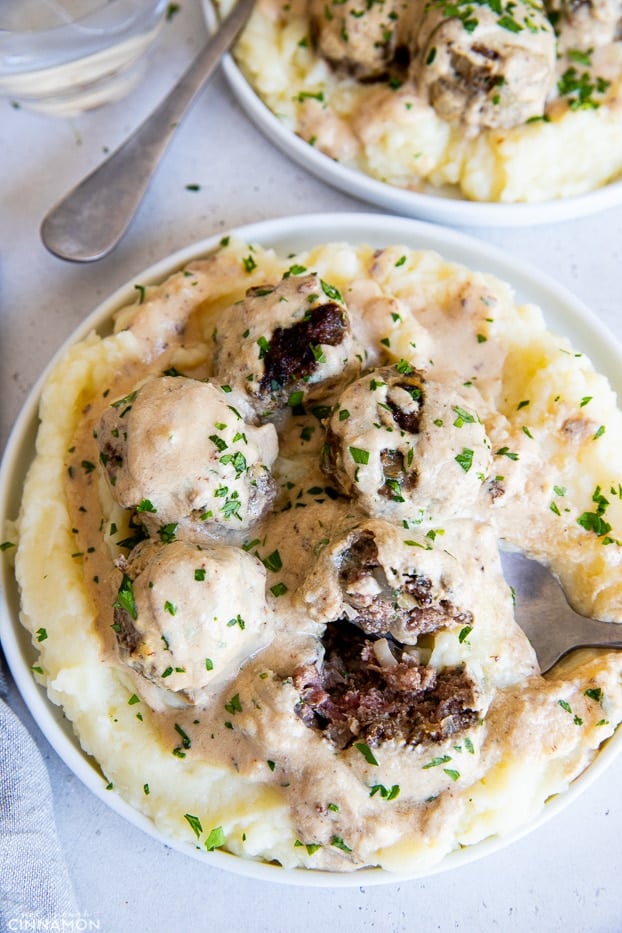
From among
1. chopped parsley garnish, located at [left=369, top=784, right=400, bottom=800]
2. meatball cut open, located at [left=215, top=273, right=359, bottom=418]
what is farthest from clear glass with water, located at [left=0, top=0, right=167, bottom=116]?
chopped parsley garnish, located at [left=369, top=784, right=400, bottom=800]

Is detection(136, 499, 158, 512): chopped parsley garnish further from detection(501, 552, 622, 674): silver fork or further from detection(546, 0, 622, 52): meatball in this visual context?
detection(546, 0, 622, 52): meatball

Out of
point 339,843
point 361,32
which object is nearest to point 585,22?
point 361,32

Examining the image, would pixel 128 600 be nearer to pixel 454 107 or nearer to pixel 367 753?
pixel 367 753

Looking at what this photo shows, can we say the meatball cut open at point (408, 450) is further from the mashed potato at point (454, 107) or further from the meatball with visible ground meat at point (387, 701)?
the mashed potato at point (454, 107)

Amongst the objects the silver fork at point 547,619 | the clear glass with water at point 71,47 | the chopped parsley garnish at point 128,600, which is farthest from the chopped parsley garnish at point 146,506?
the clear glass with water at point 71,47

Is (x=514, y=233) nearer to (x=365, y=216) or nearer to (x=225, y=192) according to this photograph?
(x=365, y=216)
